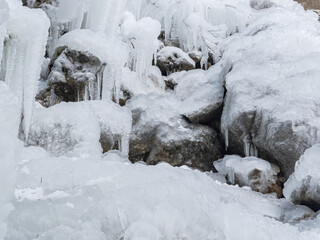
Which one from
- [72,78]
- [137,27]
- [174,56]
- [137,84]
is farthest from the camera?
[174,56]

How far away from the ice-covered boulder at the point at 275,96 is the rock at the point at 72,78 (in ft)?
9.62

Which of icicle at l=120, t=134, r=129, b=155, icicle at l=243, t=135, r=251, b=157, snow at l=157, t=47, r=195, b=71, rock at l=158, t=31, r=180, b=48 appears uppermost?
rock at l=158, t=31, r=180, b=48

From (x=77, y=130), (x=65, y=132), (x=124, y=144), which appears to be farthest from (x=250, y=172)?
(x=65, y=132)

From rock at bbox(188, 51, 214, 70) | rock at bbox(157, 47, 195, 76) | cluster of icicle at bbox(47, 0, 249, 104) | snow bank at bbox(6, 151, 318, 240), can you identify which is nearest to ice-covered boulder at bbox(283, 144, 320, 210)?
snow bank at bbox(6, 151, 318, 240)

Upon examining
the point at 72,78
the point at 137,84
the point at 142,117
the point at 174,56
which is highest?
the point at 174,56

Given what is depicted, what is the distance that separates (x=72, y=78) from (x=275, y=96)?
428 cm

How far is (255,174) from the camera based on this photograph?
5816 mm

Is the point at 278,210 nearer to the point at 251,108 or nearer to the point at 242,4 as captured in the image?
the point at 251,108

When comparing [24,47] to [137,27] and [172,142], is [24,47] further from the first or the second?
[137,27]

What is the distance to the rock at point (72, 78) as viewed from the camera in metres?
7.70

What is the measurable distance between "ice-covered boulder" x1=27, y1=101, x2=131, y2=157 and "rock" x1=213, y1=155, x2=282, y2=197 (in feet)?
7.48

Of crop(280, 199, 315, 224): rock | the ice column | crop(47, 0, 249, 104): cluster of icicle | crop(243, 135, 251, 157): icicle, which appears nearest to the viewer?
crop(280, 199, 315, 224): rock

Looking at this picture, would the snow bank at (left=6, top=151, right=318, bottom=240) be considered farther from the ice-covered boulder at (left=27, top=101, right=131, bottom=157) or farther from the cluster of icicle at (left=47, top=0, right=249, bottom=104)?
the cluster of icicle at (left=47, top=0, right=249, bottom=104)

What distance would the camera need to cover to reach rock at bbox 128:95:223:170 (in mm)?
7242
